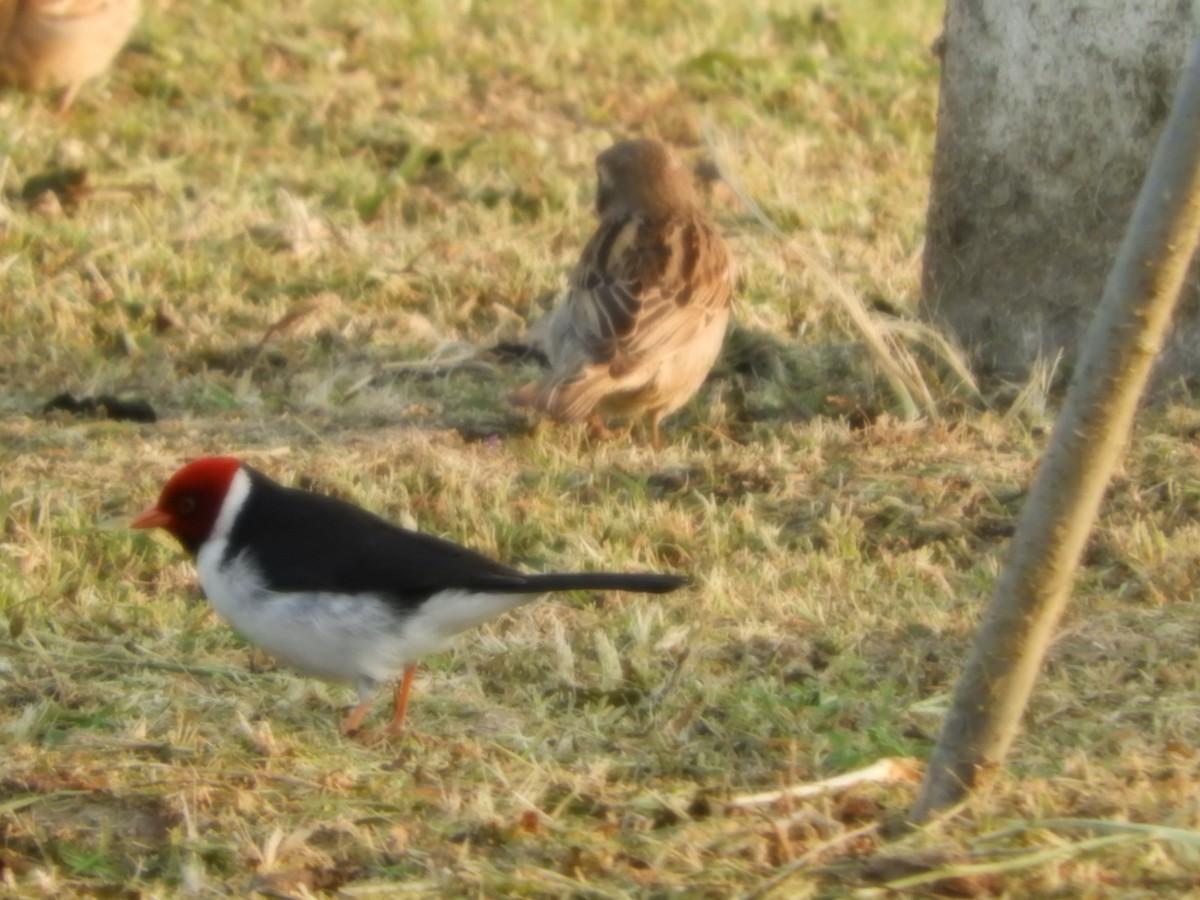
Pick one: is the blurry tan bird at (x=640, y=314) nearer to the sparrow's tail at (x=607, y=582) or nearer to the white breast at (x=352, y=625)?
the white breast at (x=352, y=625)

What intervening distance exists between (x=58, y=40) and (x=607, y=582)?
7.02 metres

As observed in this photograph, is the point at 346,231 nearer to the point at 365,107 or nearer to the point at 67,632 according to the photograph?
the point at 365,107

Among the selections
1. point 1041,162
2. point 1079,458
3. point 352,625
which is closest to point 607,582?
point 352,625

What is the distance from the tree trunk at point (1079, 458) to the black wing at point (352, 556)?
4.11 feet

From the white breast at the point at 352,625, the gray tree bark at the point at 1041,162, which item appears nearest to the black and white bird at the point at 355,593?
the white breast at the point at 352,625

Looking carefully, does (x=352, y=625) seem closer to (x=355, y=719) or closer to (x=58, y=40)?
(x=355, y=719)

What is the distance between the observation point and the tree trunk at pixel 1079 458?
357 cm

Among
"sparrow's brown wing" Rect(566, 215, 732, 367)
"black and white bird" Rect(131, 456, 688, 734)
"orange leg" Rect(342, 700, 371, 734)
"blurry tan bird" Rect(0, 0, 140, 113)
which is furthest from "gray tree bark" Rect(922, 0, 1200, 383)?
"blurry tan bird" Rect(0, 0, 140, 113)

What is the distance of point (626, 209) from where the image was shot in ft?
27.1

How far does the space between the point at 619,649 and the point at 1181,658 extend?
1.41 m

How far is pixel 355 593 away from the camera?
504 cm

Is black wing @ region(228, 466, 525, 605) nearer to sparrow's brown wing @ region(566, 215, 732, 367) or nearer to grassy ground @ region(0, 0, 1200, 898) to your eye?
grassy ground @ region(0, 0, 1200, 898)

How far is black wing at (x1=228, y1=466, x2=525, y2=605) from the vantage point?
4.93 meters

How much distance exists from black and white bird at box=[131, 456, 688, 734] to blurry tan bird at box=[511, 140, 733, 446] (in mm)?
2105
